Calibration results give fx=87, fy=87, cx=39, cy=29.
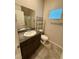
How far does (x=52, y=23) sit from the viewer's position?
111cm

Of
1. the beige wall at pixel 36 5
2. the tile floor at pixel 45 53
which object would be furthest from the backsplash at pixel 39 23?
the tile floor at pixel 45 53

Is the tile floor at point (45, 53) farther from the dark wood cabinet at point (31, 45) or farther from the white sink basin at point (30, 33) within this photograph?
the white sink basin at point (30, 33)

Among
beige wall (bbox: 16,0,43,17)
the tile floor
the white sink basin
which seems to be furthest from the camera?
the white sink basin

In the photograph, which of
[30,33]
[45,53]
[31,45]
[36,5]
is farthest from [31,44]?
[36,5]

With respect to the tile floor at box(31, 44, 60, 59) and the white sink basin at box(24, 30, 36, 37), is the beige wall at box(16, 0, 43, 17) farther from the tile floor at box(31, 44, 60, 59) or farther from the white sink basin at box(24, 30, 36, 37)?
the tile floor at box(31, 44, 60, 59)

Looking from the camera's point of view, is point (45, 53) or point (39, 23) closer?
point (45, 53)

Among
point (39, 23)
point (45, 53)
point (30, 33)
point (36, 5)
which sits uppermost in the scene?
point (36, 5)

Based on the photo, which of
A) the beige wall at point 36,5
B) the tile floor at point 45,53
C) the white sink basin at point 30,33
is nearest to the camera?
the tile floor at point 45,53

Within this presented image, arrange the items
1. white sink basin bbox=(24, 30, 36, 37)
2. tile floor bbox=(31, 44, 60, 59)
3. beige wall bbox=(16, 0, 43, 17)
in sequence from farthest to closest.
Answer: white sink basin bbox=(24, 30, 36, 37) → beige wall bbox=(16, 0, 43, 17) → tile floor bbox=(31, 44, 60, 59)

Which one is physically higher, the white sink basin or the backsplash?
the backsplash

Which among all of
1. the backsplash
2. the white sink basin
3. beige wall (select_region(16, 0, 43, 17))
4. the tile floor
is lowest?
the tile floor

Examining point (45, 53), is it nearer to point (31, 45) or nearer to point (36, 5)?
point (31, 45)

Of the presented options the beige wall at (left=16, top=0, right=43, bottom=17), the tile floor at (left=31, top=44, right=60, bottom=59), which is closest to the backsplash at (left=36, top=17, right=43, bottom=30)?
the beige wall at (left=16, top=0, right=43, bottom=17)
